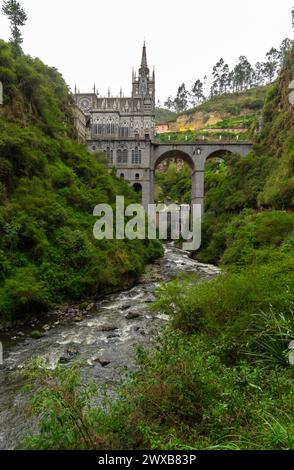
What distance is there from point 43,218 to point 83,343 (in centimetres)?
983

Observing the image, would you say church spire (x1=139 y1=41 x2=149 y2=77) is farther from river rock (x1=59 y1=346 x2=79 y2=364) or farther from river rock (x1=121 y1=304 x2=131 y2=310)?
river rock (x1=59 y1=346 x2=79 y2=364)

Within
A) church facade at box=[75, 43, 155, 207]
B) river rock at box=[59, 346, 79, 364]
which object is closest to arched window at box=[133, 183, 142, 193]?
church facade at box=[75, 43, 155, 207]

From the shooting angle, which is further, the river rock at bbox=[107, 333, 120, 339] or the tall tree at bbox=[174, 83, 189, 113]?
the tall tree at bbox=[174, 83, 189, 113]

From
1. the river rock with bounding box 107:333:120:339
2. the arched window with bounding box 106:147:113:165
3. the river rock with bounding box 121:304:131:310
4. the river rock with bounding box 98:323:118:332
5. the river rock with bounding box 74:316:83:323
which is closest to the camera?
the river rock with bounding box 107:333:120:339

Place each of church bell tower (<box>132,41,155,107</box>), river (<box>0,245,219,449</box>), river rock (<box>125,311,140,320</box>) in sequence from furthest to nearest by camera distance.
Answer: church bell tower (<box>132,41,155,107</box>) → river rock (<box>125,311,140,320</box>) → river (<box>0,245,219,449</box>)

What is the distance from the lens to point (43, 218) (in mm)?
22906

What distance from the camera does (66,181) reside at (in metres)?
29.2

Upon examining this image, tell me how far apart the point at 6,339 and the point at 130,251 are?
589 inches

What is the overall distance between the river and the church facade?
31.0 metres

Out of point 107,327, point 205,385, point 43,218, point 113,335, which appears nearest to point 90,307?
point 107,327

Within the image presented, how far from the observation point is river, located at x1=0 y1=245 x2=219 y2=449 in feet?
34.6

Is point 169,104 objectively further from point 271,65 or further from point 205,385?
point 205,385

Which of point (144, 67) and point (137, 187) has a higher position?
point (144, 67)

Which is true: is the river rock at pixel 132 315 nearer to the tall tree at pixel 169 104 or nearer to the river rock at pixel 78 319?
the river rock at pixel 78 319
